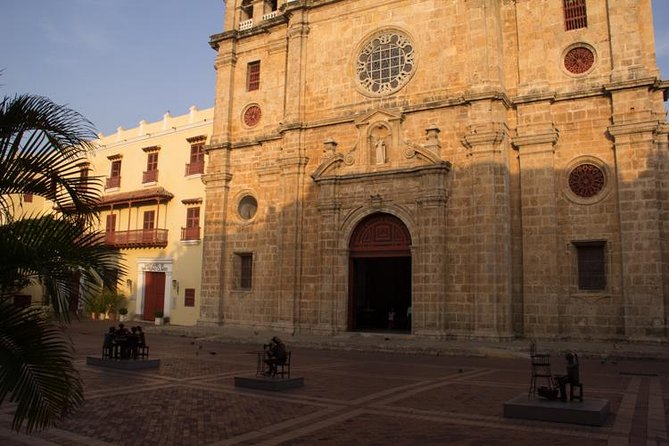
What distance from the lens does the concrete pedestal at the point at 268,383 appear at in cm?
1067

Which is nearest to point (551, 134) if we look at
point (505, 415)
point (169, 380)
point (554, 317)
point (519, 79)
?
point (519, 79)

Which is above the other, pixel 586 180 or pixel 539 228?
pixel 586 180

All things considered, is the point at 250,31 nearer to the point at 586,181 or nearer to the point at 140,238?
the point at 140,238

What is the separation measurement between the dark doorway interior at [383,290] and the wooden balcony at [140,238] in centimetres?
1129

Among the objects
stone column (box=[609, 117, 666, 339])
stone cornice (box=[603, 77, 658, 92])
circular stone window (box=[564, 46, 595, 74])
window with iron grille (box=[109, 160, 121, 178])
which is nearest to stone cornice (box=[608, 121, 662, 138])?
stone column (box=[609, 117, 666, 339])

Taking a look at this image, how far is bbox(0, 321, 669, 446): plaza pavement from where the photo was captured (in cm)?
739

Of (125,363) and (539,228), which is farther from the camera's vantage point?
(539,228)

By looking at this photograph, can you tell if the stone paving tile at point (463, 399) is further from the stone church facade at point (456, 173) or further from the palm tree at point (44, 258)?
the stone church facade at point (456, 173)

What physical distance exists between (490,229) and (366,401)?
10.3 m

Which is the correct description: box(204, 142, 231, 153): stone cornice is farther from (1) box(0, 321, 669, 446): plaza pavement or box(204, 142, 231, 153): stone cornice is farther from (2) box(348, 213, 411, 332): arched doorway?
(1) box(0, 321, 669, 446): plaza pavement

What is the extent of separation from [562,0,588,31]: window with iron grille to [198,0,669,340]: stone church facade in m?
0.06

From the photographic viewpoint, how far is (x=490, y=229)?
18.6m

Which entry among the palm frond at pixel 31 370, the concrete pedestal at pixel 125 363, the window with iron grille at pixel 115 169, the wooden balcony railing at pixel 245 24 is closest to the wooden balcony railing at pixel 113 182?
the window with iron grille at pixel 115 169

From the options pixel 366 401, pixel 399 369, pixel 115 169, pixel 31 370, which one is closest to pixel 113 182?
pixel 115 169
